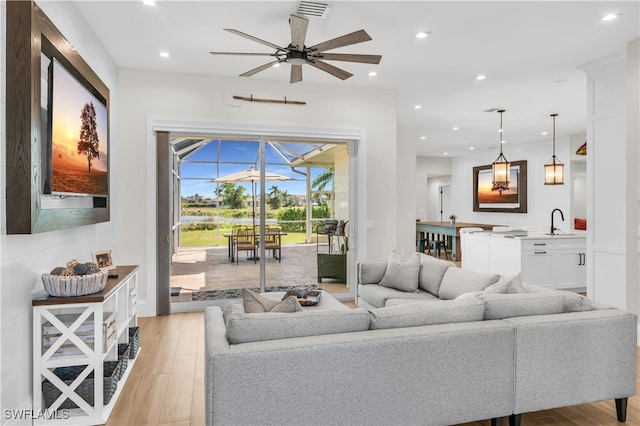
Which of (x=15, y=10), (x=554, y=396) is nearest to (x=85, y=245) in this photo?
(x=15, y=10)

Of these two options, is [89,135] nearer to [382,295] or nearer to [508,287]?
Answer: [382,295]

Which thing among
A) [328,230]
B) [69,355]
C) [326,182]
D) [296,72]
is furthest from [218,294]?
[296,72]

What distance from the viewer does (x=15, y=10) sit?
221 centimetres

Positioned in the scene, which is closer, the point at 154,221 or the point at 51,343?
the point at 51,343

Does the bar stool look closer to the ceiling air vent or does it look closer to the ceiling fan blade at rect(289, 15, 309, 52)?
the ceiling air vent

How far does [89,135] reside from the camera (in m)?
3.23

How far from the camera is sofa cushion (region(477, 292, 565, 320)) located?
93.7 inches

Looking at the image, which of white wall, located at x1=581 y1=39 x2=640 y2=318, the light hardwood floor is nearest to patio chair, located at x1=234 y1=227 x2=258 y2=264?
the light hardwood floor

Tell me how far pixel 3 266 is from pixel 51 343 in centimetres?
60

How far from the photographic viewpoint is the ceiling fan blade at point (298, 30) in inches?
109

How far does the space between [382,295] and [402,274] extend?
0.37 metres

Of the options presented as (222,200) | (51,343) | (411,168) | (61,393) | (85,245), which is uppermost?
(411,168)

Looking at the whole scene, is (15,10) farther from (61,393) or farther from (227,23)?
(61,393)

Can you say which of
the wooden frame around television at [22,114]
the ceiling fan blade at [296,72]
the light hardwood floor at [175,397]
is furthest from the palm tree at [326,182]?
the wooden frame around television at [22,114]
